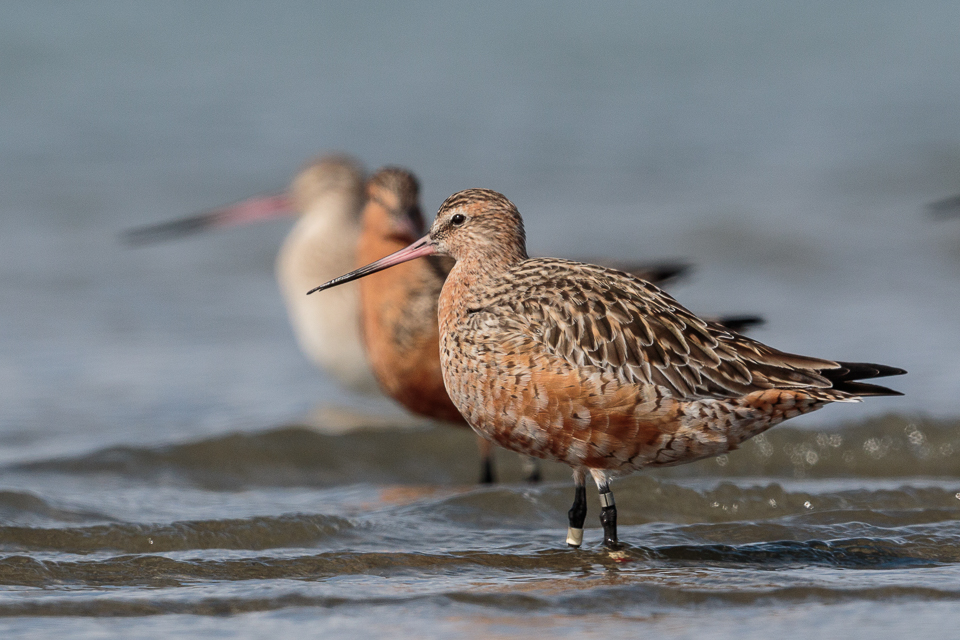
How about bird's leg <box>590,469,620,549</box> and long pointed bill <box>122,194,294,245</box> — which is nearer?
bird's leg <box>590,469,620,549</box>

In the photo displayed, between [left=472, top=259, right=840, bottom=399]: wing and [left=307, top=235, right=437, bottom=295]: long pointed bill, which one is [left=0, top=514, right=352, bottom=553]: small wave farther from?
[left=472, top=259, right=840, bottom=399]: wing

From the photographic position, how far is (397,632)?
4.59 metres

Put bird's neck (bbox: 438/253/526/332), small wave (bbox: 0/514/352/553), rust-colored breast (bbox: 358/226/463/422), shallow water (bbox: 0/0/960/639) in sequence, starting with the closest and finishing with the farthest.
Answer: shallow water (bbox: 0/0/960/639) < bird's neck (bbox: 438/253/526/332) < small wave (bbox: 0/514/352/553) < rust-colored breast (bbox: 358/226/463/422)

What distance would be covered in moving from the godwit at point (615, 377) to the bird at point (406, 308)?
184cm

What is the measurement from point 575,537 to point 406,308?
7.65ft

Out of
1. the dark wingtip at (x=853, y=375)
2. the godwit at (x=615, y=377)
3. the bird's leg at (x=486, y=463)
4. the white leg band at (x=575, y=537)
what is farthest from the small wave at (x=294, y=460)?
the dark wingtip at (x=853, y=375)

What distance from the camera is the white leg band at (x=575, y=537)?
5.52 metres

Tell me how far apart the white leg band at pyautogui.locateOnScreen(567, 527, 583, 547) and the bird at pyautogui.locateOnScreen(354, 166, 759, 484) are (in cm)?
156

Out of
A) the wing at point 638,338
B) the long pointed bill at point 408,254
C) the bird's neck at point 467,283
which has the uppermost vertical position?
the long pointed bill at point 408,254

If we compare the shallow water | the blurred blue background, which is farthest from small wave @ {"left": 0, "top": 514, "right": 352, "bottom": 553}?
the blurred blue background

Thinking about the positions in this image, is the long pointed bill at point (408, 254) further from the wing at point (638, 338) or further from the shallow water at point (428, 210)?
the shallow water at point (428, 210)

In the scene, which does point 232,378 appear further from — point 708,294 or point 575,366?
point 575,366

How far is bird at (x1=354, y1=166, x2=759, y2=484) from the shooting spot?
24.1ft

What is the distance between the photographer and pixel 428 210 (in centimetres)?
1484
